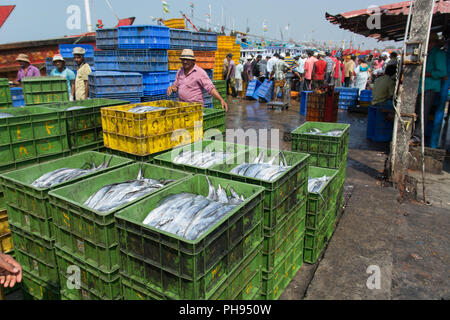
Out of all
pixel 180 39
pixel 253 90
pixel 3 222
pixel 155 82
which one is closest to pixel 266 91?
pixel 253 90

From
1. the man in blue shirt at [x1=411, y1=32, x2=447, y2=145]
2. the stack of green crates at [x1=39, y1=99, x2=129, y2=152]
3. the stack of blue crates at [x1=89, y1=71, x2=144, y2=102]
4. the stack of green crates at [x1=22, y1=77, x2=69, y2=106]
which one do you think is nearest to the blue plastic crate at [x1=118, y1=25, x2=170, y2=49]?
the stack of blue crates at [x1=89, y1=71, x2=144, y2=102]

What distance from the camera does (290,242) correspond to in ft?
12.5

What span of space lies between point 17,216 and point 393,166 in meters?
6.16

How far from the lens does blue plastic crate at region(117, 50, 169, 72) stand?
916 cm

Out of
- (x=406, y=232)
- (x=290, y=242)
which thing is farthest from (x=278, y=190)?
(x=406, y=232)

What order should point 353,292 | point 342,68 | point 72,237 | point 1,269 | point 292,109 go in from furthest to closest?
point 342,68
point 292,109
point 353,292
point 72,237
point 1,269

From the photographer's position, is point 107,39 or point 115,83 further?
point 107,39

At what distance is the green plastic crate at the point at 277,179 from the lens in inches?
124

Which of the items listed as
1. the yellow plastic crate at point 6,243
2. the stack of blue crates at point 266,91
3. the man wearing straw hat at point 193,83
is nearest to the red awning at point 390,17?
the man wearing straw hat at point 193,83

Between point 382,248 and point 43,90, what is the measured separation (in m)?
6.28

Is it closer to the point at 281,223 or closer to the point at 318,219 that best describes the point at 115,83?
the point at 318,219

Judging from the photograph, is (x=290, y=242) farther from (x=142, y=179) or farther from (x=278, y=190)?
(x=142, y=179)

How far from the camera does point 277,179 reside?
3.19m

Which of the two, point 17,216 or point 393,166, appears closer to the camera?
point 17,216
